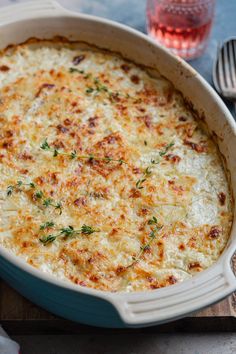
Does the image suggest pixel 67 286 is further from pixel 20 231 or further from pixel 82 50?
pixel 82 50

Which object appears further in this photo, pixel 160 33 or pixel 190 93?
pixel 160 33

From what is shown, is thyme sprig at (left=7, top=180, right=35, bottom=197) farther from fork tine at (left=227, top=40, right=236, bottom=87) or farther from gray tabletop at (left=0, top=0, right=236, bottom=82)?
→ gray tabletop at (left=0, top=0, right=236, bottom=82)

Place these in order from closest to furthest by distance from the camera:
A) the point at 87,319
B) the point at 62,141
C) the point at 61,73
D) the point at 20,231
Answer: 1. the point at 87,319
2. the point at 20,231
3. the point at 62,141
4. the point at 61,73

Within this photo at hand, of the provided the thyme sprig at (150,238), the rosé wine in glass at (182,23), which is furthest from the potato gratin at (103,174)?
the rosé wine in glass at (182,23)

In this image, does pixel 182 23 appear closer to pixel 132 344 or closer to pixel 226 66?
pixel 226 66

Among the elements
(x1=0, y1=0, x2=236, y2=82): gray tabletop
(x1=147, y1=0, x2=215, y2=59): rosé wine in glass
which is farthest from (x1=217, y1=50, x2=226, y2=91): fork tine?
(x1=0, y1=0, x2=236, y2=82): gray tabletop

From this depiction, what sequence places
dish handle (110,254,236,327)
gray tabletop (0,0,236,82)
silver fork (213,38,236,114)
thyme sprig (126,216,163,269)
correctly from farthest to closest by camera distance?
gray tabletop (0,0,236,82)
silver fork (213,38,236,114)
thyme sprig (126,216,163,269)
dish handle (110,254,236,327)

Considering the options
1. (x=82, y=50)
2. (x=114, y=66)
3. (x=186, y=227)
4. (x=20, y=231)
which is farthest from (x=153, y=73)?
(x=20, y=231)
